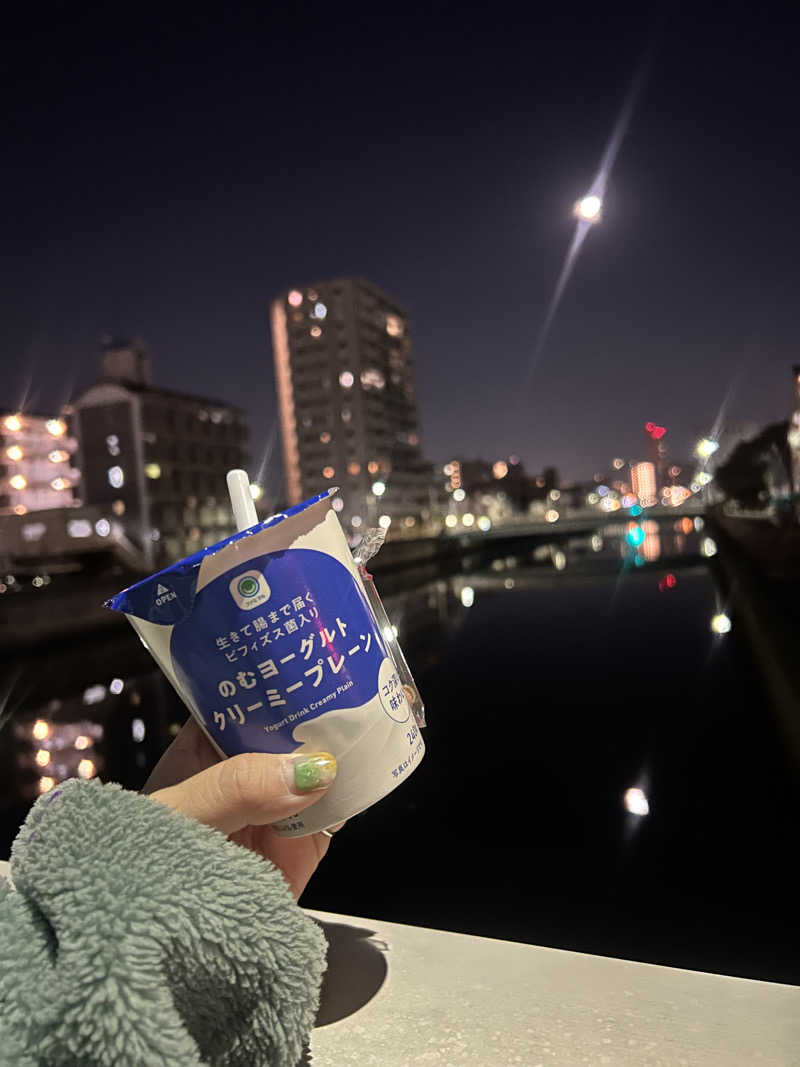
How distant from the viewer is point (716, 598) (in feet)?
85.7

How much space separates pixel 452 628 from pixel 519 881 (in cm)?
1515

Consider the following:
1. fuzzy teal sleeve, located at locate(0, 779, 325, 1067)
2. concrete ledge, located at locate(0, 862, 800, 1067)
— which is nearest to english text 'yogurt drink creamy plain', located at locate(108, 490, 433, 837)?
fuzzy teal sleeve, located at locate(0, 779, 325, 1067)

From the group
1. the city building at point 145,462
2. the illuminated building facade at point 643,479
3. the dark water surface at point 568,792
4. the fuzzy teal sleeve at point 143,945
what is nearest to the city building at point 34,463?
the city building at point 145,462

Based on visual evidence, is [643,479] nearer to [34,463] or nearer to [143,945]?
[34,463]

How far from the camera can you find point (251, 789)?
0.84 metres

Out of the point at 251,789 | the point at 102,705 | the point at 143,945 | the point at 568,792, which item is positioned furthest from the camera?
the point at 102,705

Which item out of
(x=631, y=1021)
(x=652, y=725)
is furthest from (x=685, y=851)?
(x=631, y=1021)

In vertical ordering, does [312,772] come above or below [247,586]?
below

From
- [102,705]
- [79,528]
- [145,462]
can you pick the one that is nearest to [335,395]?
[145,462]

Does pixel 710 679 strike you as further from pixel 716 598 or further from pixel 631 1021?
pixel 631 1021

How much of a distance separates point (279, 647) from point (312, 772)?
0.15m

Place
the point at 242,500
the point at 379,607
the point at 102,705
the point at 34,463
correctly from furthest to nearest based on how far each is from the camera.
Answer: the point at 34,463 < the point at 102,705 < the point at 379,607 < the point at 242,500

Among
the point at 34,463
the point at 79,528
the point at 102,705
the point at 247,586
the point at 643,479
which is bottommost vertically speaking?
the point at 643,479

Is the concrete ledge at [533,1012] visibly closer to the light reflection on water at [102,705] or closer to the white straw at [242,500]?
the white straw at [242,500]
